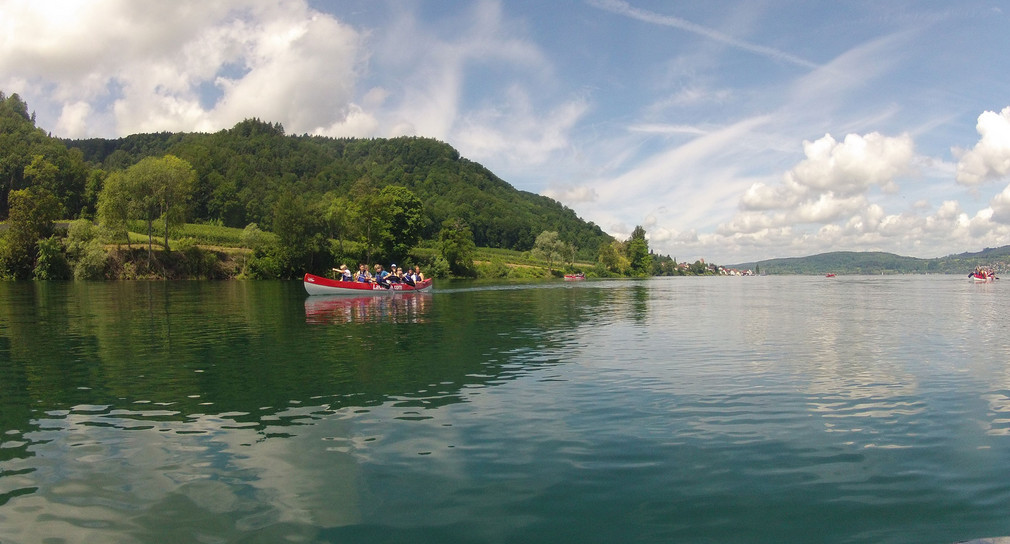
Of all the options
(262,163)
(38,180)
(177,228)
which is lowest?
(177,228)

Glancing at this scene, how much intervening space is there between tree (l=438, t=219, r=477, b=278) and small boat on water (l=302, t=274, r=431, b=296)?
63.3 meters

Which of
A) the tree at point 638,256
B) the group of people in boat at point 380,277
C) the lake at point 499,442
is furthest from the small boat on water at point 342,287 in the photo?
the tree at point 638,256

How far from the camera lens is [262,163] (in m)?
193

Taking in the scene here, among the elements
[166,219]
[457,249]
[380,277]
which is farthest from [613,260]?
[380,277]

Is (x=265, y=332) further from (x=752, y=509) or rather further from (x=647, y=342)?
(x=752, y=509)

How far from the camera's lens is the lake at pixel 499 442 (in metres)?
6.81

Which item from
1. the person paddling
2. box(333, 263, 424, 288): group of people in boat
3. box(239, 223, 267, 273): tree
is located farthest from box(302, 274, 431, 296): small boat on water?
box(239, 223, 267, 273): tree

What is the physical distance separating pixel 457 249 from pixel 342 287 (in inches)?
2691

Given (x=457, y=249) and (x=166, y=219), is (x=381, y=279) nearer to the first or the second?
(x=166, y=219)

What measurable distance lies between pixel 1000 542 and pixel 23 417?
46.7 ft

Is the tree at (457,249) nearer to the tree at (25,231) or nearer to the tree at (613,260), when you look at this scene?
the tree at (25,231)

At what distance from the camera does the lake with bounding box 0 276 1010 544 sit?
6809 mm

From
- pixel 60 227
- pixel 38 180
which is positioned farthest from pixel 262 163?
pixel 60 227

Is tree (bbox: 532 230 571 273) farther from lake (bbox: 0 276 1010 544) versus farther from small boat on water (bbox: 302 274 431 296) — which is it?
lake (bbox: 0 276 1010 544)
